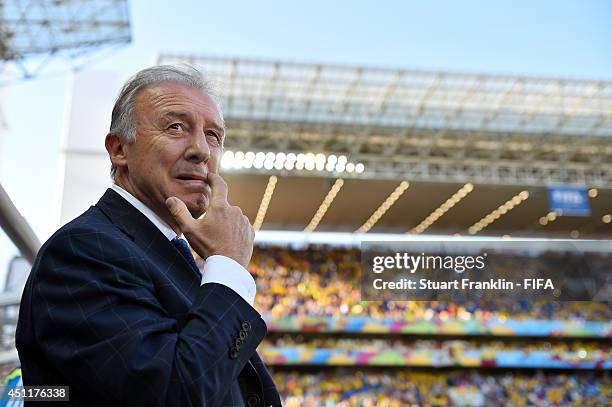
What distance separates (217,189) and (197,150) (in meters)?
0.08

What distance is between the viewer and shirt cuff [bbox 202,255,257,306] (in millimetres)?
713

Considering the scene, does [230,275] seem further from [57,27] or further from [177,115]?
[57,27]

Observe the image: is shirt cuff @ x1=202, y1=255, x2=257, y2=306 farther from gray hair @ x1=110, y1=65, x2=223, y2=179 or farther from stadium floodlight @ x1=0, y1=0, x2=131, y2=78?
stadium floodlight @ x1=0, y1=0, x2=131, y2=78

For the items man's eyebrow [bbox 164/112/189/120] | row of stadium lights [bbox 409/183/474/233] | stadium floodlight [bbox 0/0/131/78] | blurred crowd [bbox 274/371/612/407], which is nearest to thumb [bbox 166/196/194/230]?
man's eyebrow [bbox 164/112/189/120]

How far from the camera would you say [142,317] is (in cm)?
66

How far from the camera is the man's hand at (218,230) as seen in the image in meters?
0.74

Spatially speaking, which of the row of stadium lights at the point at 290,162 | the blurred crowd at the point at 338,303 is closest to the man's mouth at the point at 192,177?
the row of stadium lights at the point at 290,162

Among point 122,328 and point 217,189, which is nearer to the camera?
point 122,328

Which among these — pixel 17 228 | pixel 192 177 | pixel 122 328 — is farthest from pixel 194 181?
pixel 17 228

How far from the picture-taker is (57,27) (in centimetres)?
Result: 964

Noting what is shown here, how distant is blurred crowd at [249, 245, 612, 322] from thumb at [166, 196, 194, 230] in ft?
45.6

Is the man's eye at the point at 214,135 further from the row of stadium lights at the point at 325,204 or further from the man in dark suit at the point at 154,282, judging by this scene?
the row of stadium lights at the point at 325,204

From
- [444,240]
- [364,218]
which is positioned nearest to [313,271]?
[364,218]

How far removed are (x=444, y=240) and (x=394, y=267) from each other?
305 mm
